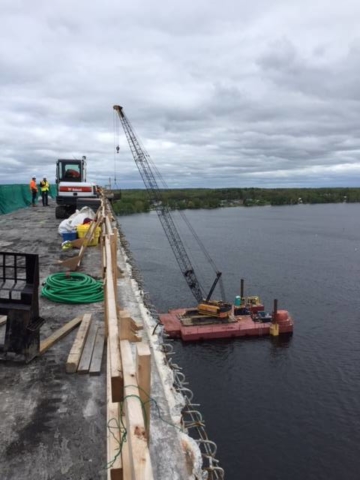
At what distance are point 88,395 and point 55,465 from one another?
109 cm

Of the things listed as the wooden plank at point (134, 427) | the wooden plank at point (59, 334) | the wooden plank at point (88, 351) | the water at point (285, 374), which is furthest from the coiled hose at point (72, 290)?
the water at point (285, 374)

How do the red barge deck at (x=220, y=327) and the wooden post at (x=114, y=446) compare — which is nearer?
the wooden post at (x=114, y=446)

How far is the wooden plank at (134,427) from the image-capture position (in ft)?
6.43

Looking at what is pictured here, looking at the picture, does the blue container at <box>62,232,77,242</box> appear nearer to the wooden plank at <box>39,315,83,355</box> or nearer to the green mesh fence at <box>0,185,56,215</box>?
the wooden plank at <box>39,315,83,355</box>

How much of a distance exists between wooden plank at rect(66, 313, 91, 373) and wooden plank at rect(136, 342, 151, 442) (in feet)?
8.73

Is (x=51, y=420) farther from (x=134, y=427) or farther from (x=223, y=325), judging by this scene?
(x=223, y=325)

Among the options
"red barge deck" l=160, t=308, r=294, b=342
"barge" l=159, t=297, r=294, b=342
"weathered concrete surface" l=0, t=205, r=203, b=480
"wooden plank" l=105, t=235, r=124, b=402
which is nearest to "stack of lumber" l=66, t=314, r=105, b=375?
"weathered concrete surface" l=0, t=205, r=203, b=480

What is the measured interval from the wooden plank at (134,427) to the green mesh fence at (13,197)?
87.2ft

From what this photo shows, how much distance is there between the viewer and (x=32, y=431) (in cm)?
414

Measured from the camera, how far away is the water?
22.8 m

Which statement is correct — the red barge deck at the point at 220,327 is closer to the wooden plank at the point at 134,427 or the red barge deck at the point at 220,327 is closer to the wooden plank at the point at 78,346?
the wooden plank at the point at 78,346

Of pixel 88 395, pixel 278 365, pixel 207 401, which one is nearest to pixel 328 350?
pixel 278 365

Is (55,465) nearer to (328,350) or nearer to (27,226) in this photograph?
(27,226)

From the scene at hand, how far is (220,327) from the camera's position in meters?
38.1
